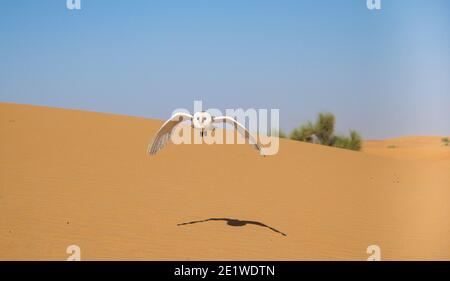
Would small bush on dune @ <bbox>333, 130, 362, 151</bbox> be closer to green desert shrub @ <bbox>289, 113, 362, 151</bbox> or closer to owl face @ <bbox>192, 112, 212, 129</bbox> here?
green desert shrub @ <bbox>289, 113, 362, 151</bbox>

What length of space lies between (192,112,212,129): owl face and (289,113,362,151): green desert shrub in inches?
1036

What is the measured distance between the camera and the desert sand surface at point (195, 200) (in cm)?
806

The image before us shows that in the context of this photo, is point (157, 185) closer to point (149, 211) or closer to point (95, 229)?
point (149, 211)

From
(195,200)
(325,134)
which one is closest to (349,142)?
(325,134)

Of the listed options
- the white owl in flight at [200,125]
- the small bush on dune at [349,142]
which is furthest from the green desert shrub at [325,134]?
the white owl in flight at [200,125]

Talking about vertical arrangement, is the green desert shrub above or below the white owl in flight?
above

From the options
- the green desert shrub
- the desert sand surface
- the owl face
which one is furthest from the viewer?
the green desert shrub

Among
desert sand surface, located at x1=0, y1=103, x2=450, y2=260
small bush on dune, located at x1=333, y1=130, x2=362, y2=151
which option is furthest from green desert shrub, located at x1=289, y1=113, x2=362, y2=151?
desert sand surface, located at x1=0, y1=103, x2=450, y2=260

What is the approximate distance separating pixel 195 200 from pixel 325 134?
2327cm

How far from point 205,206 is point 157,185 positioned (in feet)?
6.75

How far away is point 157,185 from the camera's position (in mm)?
12484

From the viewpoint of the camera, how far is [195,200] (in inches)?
450

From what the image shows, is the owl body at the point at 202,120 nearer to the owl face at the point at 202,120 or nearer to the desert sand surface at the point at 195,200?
the owl face at the point at 202,120

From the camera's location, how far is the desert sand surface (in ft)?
26.5
